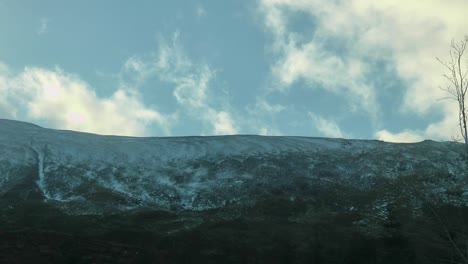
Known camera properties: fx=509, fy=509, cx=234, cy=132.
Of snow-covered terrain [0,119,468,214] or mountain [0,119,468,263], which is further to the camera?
snow-covered terrain [0,119,468,214]

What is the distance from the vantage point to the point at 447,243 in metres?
54.2

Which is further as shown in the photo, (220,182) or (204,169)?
(204,169)

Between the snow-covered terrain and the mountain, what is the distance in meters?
0.17

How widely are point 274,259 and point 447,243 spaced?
749 inches

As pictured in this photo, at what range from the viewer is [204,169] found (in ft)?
290

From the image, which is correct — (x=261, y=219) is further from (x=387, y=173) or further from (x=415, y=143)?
(x=415, y=143)

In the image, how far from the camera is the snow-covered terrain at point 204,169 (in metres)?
73.7

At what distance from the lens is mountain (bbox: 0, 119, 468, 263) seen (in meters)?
64.8

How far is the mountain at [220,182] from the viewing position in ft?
213

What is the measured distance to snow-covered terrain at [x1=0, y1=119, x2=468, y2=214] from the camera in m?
73.7

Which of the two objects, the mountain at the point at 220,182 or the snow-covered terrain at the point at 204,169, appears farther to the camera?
the snow-covered terrain at the point at 204,169

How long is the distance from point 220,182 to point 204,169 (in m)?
7.70

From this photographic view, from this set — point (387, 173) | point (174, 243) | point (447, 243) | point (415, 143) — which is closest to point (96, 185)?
point (174, 243)

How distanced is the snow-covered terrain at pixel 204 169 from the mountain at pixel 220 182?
0.56 ft
